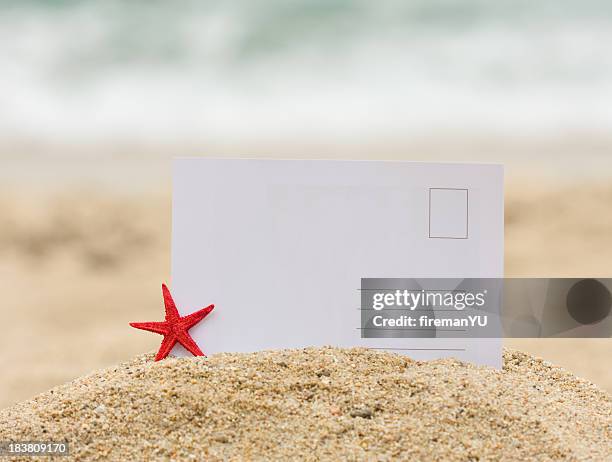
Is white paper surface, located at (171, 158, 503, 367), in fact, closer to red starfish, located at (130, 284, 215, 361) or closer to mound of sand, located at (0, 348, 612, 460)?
red starfish, located at (130, 284, 215, 361)

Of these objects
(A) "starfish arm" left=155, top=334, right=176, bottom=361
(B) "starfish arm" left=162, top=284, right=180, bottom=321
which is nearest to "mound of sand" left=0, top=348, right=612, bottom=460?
(A) "starfish arm" left=155, top=334, right=176, bottom=361

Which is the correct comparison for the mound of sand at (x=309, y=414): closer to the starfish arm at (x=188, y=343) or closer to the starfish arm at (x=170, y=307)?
the starfish arm at (x=188, y=343)

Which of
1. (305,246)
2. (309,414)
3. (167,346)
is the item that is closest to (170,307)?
(167,346)

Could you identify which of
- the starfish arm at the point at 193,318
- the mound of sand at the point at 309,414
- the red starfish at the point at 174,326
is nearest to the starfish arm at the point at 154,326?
the red starfish at the point at 174,326

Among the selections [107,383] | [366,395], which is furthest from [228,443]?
[107,383]

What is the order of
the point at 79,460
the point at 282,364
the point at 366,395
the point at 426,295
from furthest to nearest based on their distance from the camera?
the point at 426,295 < the point at 282,364 < the point at 366,395 < the point at 79,460

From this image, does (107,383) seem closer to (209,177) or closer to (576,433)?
(209,177)

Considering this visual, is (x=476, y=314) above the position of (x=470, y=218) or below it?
below
